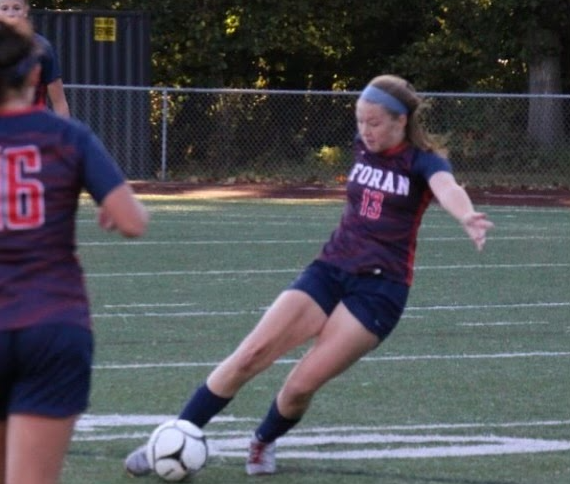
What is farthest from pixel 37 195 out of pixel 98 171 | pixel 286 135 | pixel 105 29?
pixel 105 29

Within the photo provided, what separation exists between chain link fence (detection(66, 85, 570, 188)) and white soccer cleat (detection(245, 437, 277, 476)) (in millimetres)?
18845

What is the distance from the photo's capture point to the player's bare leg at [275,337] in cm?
639

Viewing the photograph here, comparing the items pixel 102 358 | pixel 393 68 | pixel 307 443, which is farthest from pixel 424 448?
pixel 393 68

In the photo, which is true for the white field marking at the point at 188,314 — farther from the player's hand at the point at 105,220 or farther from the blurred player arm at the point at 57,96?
the player's hand at the point at 105,220

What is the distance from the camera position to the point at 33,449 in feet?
13.4

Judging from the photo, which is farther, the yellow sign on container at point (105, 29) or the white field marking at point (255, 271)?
the yellow sign on container at point (105, 29)

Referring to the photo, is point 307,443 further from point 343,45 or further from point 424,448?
point 343,45

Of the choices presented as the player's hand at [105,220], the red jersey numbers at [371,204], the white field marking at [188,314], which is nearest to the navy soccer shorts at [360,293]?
the red jersey numbers at [371,204]

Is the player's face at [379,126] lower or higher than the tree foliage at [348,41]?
higher

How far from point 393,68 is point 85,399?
2725cm

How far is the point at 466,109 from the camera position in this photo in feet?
85.2

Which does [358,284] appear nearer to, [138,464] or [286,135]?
[138,464]

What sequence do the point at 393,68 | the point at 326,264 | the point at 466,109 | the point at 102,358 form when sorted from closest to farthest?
1. the point at 326,264
2. the point at 102,358
3. the point at 466,109
4. the point at 393,68

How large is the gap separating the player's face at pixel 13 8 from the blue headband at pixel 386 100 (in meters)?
2.64
